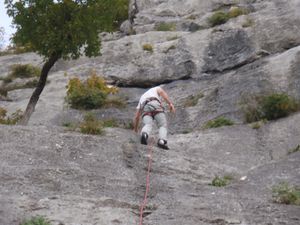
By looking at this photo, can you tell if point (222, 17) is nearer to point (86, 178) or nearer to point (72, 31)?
point (72, 31)

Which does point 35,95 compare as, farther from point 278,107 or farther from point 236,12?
point 236,12

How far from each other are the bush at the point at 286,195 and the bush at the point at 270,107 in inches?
290

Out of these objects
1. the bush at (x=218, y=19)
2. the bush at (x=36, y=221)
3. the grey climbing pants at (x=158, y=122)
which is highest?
the bush at (x=36, y=221)

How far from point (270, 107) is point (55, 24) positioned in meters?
7.09

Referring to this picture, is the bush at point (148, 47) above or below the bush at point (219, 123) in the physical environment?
above

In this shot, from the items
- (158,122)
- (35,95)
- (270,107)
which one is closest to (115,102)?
(35,95)

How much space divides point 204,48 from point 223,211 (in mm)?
17341

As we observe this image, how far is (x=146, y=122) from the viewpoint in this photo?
15812 millimetres

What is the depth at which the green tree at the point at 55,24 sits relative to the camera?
19703 mm

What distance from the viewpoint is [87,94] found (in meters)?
23.8

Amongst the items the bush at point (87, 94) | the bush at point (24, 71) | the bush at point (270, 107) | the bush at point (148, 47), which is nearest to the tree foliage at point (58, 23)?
the bush at point (87, 94)

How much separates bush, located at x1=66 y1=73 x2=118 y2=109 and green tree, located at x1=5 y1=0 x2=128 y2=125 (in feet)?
11.9

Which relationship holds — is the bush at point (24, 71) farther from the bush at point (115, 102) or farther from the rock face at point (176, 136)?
the bush at point (115, 102)

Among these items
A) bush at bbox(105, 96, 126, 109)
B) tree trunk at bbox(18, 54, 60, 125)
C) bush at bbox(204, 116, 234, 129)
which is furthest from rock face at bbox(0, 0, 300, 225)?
tree trunk at bbox(18, 54, 60, 125)
